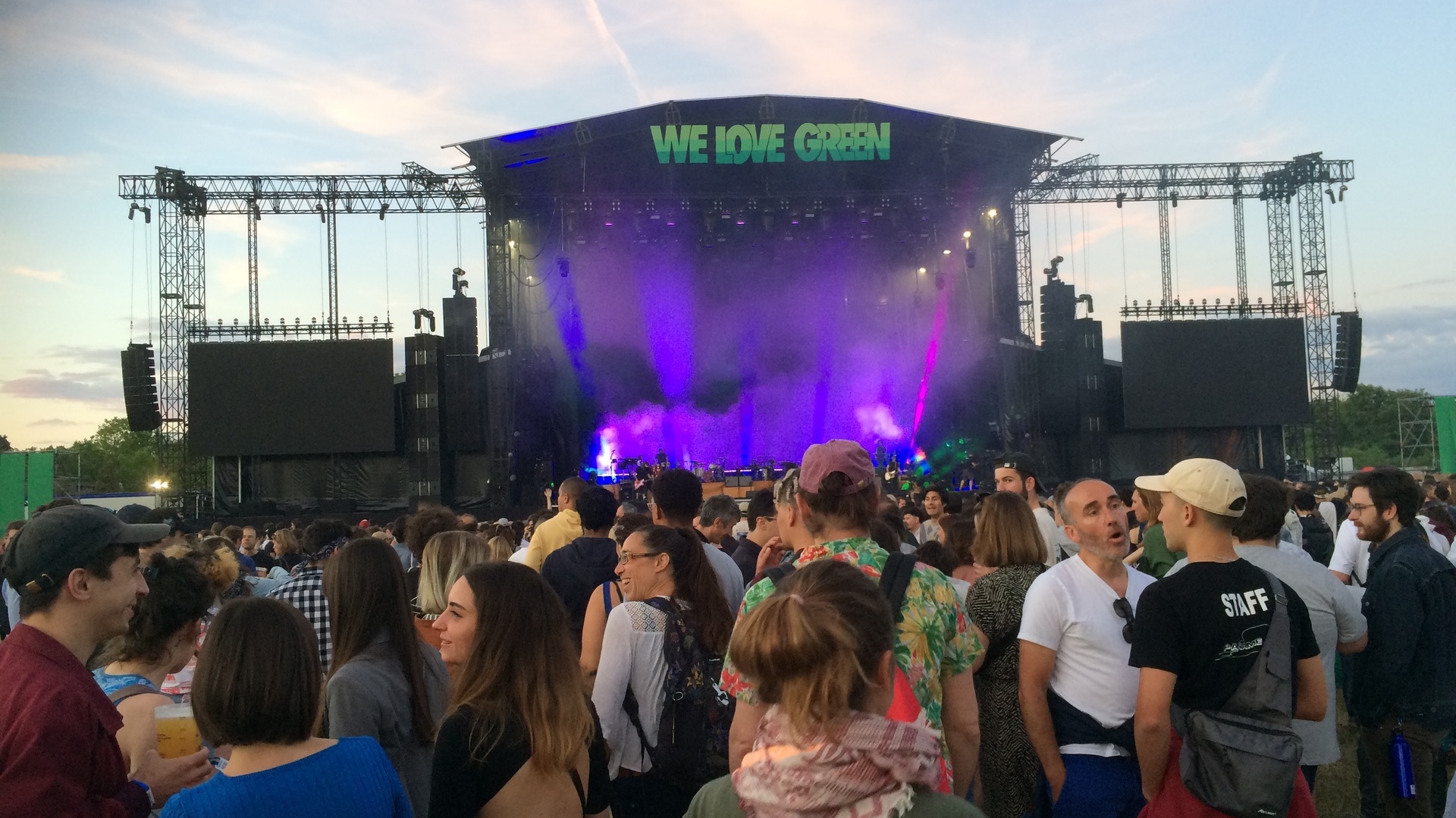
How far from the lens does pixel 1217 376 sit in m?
26.1

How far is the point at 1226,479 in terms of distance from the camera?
3.04m

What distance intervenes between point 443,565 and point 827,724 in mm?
2493

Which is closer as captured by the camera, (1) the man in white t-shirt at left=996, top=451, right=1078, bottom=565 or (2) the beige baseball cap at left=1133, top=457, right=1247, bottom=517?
(2) the beige baseball cap at left=1133, top=457, right=1247, bottom=517

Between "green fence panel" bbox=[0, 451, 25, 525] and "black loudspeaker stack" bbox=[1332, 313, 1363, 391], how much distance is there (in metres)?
27.4

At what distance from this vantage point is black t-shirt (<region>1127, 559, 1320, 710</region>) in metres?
2.87

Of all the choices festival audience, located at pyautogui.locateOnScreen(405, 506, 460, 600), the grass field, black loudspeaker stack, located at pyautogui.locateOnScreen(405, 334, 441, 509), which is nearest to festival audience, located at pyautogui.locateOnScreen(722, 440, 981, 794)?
festival audience, located at pyautogui.locateOnScreen(405, 506, 460, 600)

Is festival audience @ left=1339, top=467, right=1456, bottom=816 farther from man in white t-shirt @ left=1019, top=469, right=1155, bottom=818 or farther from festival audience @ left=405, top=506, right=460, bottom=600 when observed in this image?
festival audience @ left=405, top=506, right=460, bottom=600

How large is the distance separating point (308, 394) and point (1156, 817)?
2395 centimetres

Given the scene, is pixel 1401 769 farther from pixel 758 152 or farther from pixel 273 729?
pixel 758 152


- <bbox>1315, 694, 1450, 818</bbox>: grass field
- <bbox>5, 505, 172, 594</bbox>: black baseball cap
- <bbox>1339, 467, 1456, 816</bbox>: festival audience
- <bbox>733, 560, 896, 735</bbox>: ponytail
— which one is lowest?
<bbox>1315, 694, 1450, 818</bbox>: grass field

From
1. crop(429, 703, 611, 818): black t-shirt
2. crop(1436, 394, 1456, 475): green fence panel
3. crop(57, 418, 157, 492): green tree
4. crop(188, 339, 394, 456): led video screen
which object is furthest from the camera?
crop(57, 418, 157, 492): green tree

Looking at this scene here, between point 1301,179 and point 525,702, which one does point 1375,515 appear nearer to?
point 525,702

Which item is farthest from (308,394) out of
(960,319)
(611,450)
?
(960,319)

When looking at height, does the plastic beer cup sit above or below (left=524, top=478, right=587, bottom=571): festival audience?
below
